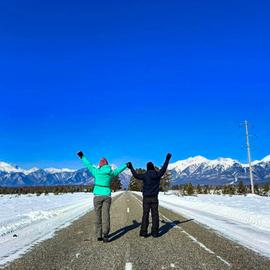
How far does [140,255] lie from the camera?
28.3 ft

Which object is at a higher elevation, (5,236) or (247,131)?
(247,131)

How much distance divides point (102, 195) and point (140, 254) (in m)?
2.48

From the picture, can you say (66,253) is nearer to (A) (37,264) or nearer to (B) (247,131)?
(A) (37,264)

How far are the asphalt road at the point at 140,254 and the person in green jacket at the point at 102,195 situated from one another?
40 cm

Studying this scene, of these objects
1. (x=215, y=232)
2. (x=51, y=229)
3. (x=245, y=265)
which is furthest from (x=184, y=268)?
(x=51, y=229)

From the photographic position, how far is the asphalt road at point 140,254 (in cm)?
755

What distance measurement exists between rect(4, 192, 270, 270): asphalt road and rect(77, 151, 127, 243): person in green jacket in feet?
1.31

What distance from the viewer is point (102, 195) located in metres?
10.8

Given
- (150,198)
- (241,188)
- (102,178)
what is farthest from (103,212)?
(241,188)

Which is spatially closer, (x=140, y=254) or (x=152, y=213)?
(x=140, y=254)

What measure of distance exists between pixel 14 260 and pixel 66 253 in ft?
4.27

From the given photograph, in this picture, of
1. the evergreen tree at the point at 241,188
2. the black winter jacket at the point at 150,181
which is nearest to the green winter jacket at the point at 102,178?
the black winter jacket at the point at 150,181

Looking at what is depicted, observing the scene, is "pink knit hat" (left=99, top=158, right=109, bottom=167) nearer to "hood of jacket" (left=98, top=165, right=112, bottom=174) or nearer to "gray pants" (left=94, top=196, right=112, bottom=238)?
"hood of jacket" (left=98, top=165, right=112, bottom=174)

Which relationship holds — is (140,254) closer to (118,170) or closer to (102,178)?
(102,178)
